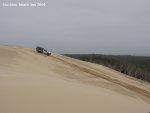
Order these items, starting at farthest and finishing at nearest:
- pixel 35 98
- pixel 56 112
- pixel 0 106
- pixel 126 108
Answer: pixel 126 108 < pixel 35 98 < pixel 56 112 < pixel 0 106

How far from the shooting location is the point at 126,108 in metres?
6.52

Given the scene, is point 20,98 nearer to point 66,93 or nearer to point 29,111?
point 29,111

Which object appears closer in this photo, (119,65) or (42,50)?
(42,50)

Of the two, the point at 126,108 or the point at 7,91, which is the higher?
the point at 7,91

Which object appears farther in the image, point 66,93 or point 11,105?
point 66,93

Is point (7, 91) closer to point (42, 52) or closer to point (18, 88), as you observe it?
point (18, 88)

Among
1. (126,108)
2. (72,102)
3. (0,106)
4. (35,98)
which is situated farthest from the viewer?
(126,108)

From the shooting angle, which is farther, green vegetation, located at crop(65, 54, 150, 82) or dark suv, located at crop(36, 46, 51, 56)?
green vegetation, located at crop(65, 54, 150, 82)

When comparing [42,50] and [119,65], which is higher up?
[42,50]

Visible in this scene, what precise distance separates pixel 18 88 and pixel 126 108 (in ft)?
7.51

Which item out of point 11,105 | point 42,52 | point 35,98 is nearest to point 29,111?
point 11,105

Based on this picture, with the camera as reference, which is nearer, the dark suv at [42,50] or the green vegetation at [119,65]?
the dark suv at [42,50]

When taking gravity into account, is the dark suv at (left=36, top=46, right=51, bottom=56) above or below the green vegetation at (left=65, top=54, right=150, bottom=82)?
above

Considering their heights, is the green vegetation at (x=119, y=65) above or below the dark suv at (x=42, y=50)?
below
